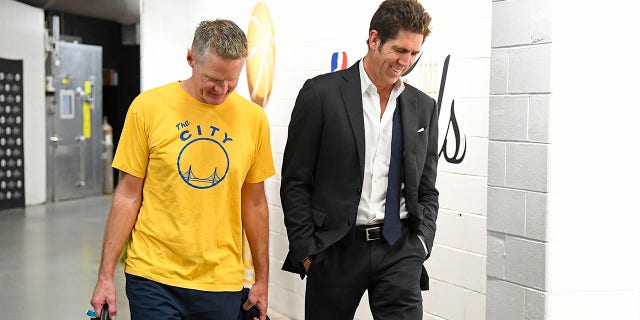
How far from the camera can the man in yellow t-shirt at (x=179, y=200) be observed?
101 inches

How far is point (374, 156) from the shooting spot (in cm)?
283

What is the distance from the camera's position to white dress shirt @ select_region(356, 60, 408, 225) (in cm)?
282

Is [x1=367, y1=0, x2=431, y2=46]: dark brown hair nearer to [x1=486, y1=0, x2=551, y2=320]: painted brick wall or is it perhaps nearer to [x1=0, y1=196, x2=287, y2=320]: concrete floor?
[x1=486, y1=0, x2=551, y2=320]: painted brick wall

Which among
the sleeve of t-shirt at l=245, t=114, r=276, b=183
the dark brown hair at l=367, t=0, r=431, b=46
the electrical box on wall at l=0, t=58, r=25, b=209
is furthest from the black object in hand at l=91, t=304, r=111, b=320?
the electrical box on wall at l=0, t=58, r=25, b=209

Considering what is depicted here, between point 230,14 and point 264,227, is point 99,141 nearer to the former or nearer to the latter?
point 230,14

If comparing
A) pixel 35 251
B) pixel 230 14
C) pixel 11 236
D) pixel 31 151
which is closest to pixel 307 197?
pixel 230 14

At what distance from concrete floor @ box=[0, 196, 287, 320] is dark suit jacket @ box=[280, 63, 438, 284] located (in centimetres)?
279

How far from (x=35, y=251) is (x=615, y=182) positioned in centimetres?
664

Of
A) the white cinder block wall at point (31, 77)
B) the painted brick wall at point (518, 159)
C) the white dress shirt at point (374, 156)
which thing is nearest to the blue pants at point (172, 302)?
the white dress shirt at point (374, 156)

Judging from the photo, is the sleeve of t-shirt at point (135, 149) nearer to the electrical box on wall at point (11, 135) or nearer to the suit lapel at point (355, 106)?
the suit lapel at point (355, 106)

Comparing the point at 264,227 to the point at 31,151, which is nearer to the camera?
the point at 264,227

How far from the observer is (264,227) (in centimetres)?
279

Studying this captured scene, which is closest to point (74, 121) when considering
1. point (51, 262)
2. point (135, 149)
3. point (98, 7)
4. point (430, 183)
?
point (98, 7)

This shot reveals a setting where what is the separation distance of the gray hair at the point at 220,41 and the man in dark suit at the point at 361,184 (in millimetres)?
408
